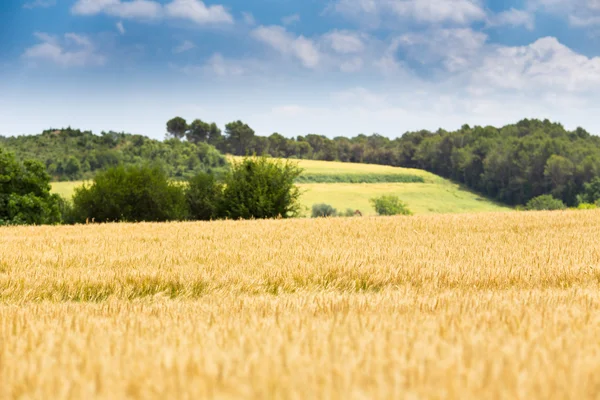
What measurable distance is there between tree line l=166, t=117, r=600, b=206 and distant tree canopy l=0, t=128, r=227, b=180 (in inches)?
519

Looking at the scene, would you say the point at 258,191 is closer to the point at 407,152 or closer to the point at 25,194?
the point at 25,194

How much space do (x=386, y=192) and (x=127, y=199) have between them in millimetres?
71517

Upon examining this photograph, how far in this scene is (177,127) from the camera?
15900 cm

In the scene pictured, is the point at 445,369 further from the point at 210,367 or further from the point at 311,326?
the point at 311,326

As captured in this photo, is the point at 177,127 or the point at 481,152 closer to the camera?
the point at 481,152

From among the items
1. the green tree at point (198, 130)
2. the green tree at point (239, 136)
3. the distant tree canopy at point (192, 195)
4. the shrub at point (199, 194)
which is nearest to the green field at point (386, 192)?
the green tree at point (239, 136)

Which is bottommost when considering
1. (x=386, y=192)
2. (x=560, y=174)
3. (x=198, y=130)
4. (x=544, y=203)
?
(x=544, y=203)

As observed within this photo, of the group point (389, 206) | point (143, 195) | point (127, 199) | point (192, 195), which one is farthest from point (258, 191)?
point (389, 206)

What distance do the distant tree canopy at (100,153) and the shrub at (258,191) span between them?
6048 centimetres

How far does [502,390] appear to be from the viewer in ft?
6.46

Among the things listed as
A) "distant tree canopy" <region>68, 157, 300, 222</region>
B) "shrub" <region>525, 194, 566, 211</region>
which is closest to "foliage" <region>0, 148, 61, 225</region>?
"distant tree canopy" <region>68, 157, 300, 222</region>

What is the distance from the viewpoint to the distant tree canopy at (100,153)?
102 meters

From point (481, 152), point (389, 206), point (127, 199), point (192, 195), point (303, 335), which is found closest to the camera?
point (303, 335)

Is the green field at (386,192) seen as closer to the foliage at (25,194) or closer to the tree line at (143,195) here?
the foliage at (25,194)
